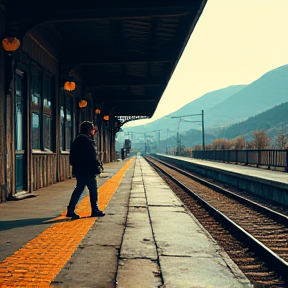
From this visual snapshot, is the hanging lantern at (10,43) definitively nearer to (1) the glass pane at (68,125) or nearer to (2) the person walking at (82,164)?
(2) the person walking at (82,164)

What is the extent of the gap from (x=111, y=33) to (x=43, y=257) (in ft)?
32.7

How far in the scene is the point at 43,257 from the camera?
14.1 feet

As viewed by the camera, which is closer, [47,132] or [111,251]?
[111,251]

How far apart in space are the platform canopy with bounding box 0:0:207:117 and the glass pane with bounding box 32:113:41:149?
2.15m

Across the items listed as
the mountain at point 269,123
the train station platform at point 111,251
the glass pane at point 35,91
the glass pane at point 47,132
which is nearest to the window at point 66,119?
the glass pane at point 47,132

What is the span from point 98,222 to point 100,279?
2.93 m

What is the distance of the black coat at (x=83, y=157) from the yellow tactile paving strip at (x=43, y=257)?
885 mm

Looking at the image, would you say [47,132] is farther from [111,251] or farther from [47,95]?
[111,251]

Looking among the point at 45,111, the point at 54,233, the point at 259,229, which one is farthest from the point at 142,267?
the point at 45,111

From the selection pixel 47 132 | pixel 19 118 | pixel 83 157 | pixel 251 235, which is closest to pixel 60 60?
pixel 47 132

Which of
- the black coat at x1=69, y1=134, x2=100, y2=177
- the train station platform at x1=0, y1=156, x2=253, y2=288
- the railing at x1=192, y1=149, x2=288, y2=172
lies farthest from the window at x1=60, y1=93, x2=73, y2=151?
the railing at x1=192, y1=149, x2=288, y2=172

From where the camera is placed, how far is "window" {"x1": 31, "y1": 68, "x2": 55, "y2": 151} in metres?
11.2

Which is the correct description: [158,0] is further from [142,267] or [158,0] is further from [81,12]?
[142,267]

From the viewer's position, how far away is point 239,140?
7350 cm
